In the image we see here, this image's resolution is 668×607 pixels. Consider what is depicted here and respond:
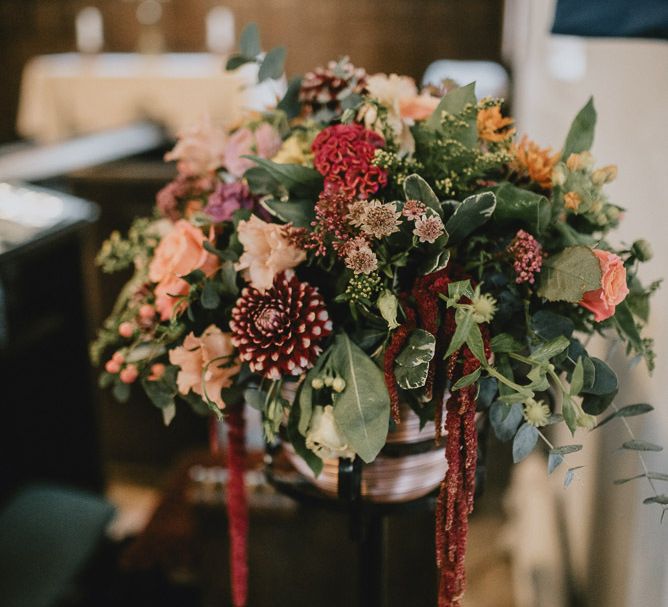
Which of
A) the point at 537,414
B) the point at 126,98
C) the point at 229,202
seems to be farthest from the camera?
the point at 126,98

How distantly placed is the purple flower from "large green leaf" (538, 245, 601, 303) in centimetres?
38

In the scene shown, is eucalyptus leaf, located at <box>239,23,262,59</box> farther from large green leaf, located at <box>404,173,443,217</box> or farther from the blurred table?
the blurred table

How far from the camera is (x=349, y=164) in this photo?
2.65 feet

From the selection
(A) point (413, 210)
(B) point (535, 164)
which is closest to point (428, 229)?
(A) point (413, 210)

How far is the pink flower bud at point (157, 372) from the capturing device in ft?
3.08

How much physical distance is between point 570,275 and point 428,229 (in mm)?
162

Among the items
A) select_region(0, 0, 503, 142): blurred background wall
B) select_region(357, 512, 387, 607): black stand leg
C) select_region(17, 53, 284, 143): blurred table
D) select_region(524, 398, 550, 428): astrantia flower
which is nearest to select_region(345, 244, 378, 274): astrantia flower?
select_region(524, 398, 550, 428): astrantia flower

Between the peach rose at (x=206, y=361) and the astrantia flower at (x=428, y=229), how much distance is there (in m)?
0.28

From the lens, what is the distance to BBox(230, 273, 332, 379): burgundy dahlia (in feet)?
2.60

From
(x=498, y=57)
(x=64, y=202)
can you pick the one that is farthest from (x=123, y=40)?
(x=64, y=202)

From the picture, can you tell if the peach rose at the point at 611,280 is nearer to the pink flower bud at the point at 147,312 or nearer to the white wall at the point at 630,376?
the white wall at the point at 630,376

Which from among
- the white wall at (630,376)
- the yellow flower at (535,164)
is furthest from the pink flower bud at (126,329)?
the white wall at (630,376)

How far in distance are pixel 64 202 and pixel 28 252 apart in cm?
31

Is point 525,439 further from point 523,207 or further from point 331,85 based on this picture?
point 331,85
